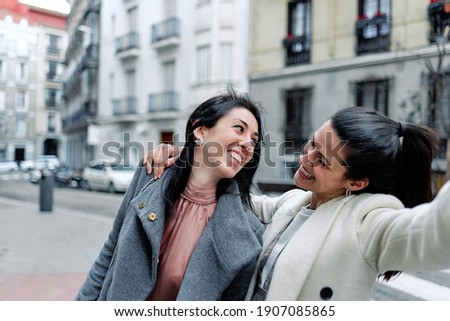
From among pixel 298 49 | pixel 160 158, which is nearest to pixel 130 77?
pixel 160 158

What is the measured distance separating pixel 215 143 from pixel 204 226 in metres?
0.21

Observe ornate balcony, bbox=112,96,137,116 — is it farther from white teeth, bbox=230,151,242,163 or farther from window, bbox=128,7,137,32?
white teeth, bbox=230,151,242,163

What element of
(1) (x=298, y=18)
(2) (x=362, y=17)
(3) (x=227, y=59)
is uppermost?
(1) (x=298, y=18)

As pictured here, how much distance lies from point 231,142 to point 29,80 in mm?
1045

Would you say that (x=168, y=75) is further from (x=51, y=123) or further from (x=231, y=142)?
(x=231, y=142)

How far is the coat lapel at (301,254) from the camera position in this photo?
81 centimetres

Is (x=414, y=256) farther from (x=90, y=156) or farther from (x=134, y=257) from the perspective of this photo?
(x=90, y=156)

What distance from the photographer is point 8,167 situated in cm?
162

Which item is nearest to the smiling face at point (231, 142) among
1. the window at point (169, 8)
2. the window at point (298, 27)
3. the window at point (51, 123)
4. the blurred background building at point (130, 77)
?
the blurred background building at point (130, 77)

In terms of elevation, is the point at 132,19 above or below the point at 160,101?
above

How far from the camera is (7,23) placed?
1.33 m

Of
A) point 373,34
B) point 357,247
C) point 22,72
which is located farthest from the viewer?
point 373,34

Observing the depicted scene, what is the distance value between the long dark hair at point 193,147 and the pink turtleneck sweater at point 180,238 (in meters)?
0.03
